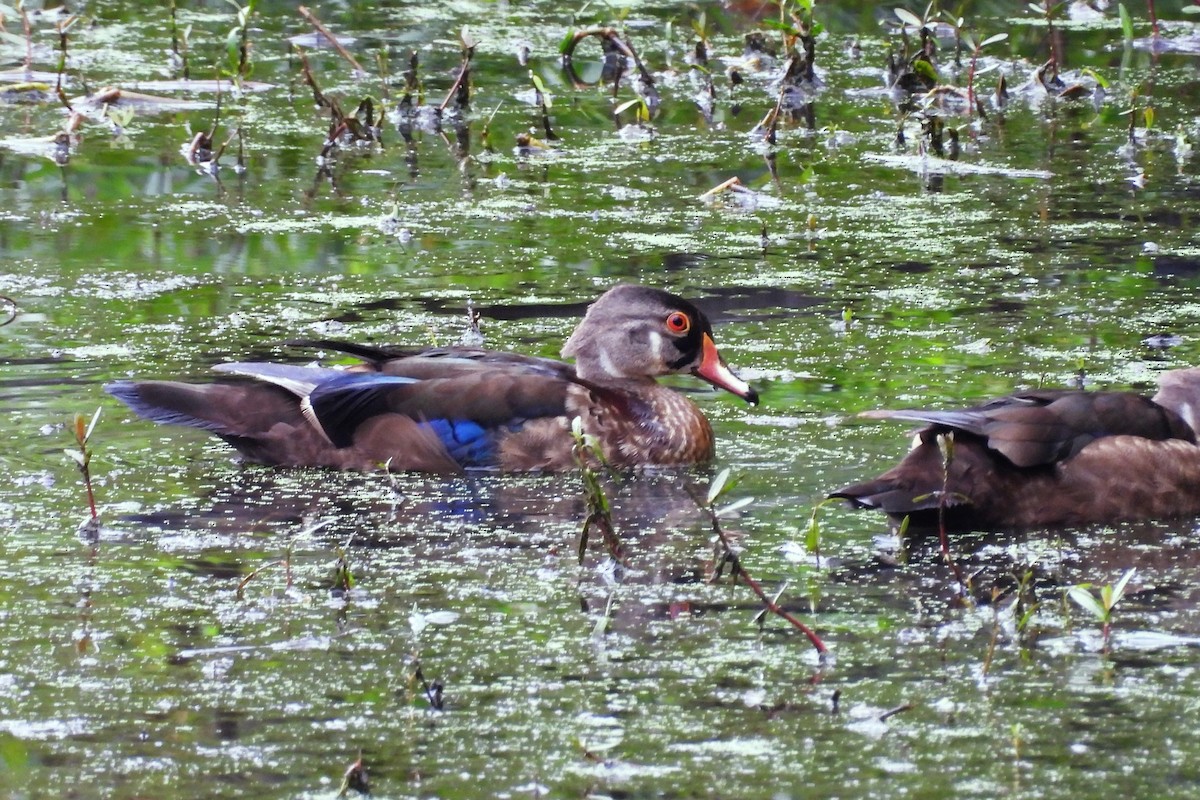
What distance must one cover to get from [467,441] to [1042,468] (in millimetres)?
1948

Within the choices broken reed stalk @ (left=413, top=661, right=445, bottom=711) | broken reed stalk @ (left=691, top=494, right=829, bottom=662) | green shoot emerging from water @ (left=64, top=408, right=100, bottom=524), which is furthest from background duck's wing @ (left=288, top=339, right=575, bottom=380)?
broken reed stalk @ (left=413, top=661, right=445, bottom=711)

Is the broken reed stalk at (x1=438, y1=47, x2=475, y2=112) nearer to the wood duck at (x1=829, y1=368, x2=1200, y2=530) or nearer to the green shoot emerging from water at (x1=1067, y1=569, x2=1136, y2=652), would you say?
the wood duck at (x1=829, y1=368, x2=1200, y2=530)

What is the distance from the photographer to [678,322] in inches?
302

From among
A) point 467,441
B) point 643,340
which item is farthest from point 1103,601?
point 643,340

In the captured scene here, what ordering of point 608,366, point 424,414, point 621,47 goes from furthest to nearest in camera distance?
1. point 621,47
2. point 608,366
3. point 424,414

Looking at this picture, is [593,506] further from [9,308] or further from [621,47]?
[621,47]

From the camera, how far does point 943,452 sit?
577 cm

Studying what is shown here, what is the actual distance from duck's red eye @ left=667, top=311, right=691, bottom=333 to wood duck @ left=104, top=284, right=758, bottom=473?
0.32 m

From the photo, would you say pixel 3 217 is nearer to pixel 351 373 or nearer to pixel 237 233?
pixel 237 233

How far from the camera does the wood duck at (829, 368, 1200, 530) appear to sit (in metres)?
6.09

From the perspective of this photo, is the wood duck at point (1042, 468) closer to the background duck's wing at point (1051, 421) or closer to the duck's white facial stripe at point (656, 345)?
the background duck's wing at point (1051, 421)

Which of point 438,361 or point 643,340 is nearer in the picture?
point 438,361

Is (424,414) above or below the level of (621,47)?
below

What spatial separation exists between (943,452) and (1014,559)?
0.38 metres
